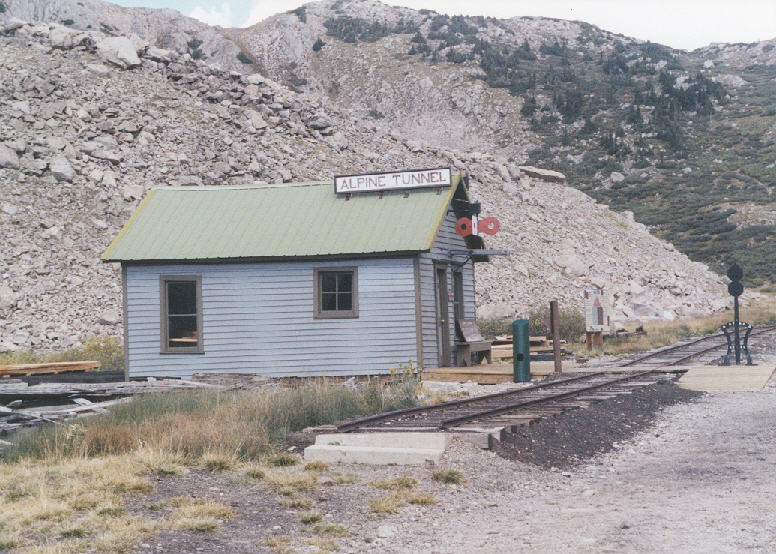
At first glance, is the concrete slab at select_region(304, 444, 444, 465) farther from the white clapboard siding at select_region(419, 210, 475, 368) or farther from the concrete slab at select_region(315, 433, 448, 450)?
the white clapboard siding at select_region(419, 210, 475, 368)

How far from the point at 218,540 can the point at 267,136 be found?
41.5m

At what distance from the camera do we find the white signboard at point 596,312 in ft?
90.6

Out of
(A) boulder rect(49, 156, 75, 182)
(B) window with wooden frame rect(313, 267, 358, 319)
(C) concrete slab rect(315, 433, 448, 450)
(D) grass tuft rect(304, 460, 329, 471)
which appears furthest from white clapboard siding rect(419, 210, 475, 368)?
(A) boulder rect(49, 156, 75, 182)

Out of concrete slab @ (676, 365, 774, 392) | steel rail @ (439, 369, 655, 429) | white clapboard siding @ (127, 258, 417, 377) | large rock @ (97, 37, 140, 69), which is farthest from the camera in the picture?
large rock @ (97, 37, 140, 69)

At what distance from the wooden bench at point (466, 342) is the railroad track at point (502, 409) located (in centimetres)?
376

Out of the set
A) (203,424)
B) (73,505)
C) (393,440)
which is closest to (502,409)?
(393,440)

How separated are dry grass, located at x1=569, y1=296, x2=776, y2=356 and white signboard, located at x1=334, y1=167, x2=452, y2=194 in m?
8.52

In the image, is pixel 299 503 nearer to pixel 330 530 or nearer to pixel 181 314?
pixel 330 530

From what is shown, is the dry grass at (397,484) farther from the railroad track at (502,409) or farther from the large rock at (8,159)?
the large rock at (8,159)

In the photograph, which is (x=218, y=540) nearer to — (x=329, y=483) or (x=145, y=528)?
(x=145, y=528)

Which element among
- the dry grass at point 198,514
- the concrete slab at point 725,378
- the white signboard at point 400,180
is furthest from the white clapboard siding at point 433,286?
the dry grass at point 198,514

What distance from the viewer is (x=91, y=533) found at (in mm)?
7180

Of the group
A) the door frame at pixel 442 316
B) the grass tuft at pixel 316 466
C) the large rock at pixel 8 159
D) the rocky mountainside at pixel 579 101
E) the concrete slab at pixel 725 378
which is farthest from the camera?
the rocky mountainside at pixel 579 101

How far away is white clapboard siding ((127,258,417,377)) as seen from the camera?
2022cm
